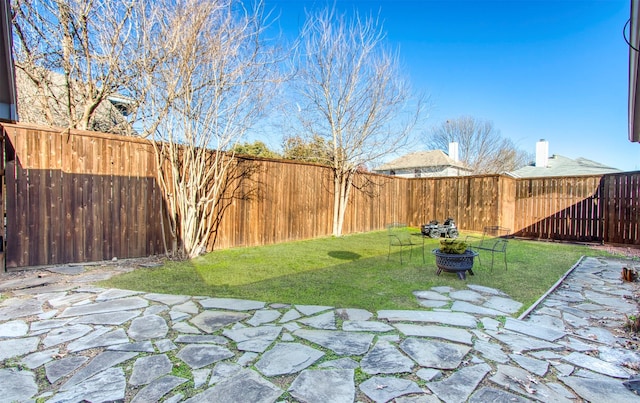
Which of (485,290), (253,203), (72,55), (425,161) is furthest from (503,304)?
(425,161)

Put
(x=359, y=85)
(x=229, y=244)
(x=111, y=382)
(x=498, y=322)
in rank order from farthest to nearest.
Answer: (x=359, y=85) < (x=229, y=244) < (x=498, y=322) < (x=111, y=382)

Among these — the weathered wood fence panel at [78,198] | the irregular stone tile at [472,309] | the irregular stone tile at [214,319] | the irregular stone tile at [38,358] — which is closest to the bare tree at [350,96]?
the weathered wood fence panel at [78,198]

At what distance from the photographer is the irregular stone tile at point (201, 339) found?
2297 mm

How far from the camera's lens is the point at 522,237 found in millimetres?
9266

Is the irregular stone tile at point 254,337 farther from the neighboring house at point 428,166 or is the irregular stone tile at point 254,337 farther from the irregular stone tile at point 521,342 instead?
the neighboring house at point 428,166

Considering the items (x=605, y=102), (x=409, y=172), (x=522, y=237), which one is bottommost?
(x=522, y=237)

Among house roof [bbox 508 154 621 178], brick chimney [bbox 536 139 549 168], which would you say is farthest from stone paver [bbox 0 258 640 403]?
brick chimney [bbox 536 139 549 168]

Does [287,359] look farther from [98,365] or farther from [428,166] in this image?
[428,166]

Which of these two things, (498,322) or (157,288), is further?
(157,288)

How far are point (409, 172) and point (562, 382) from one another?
68.6 ft

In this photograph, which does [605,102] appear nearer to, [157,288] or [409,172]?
[409,172]

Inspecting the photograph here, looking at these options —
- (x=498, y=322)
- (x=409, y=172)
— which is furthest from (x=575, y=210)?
(x=409, y=172)

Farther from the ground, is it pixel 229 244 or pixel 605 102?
pixel 605 102

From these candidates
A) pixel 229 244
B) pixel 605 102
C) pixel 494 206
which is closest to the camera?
pixel 229 244
